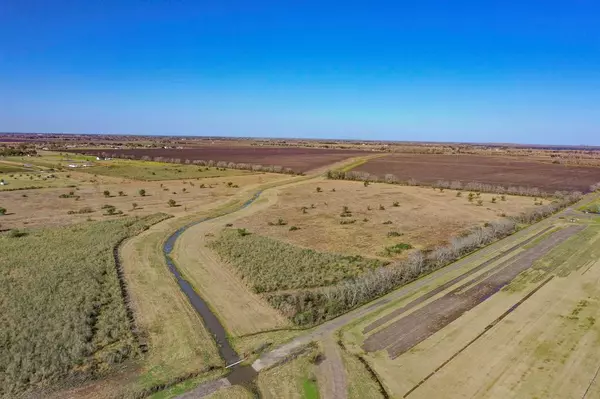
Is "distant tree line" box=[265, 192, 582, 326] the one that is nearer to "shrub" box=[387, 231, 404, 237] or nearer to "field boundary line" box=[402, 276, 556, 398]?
"shrub" box=[387, 231, 404, 237]

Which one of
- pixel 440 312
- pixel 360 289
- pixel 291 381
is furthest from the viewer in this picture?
pixel 360 289

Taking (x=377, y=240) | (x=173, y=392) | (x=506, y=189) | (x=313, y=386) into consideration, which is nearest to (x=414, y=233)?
(x=377, y=240)

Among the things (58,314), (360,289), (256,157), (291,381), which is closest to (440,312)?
(360,289)

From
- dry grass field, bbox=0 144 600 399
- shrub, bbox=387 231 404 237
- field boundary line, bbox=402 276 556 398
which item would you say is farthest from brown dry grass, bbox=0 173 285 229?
field boundary line, bbox=402 276 556 398

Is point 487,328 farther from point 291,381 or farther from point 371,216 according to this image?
point 371,216

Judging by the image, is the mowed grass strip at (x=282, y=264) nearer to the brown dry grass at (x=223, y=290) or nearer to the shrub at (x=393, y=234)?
the brown dry grass at (x=223, y=290)

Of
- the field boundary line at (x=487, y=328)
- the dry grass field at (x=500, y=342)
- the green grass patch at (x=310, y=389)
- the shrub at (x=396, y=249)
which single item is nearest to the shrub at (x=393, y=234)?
the shrub at (x=396, y=249)

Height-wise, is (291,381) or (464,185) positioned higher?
(464,185)
